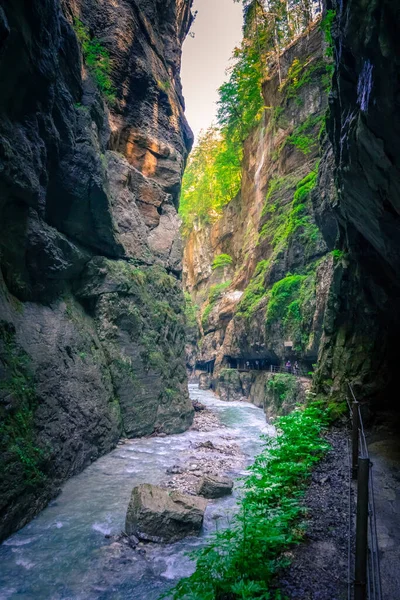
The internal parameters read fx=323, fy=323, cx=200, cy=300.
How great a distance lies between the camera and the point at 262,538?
354 cm

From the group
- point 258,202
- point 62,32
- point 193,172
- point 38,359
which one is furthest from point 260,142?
point 38,359

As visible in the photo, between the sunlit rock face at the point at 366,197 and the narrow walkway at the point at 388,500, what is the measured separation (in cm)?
131

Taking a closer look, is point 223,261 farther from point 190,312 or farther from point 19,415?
point 19,415

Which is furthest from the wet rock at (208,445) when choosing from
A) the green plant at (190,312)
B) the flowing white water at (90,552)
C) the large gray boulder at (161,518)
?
the green plant at (190,312)

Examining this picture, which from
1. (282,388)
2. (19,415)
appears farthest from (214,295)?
(19,415)

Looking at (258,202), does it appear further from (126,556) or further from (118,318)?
(126,556)

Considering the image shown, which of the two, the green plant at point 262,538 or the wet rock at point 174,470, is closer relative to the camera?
the green plant at point 262,538

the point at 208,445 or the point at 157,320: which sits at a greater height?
the point at 157,320

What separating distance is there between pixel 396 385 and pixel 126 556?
719cm

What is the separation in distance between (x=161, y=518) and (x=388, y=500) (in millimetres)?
4009

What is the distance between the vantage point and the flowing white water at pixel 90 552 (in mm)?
4965

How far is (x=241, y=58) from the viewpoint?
98.0 feet

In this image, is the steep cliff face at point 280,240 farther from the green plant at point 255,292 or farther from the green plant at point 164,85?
the green plant at point 164,85

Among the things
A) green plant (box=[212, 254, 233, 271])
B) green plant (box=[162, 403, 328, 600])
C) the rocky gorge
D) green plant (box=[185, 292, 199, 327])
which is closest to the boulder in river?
the rocky gorge
